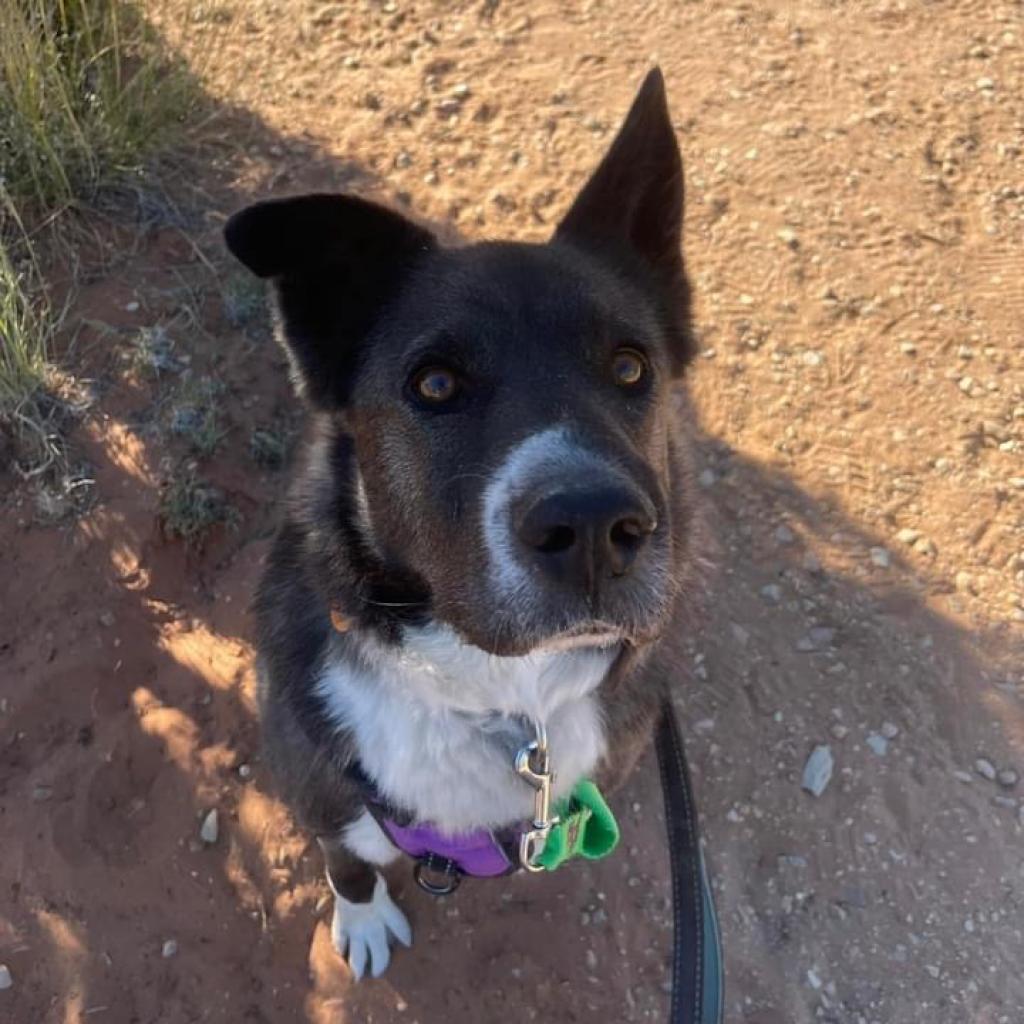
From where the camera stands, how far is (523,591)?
2.04m

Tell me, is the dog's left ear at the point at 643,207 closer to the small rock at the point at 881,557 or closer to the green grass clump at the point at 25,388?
the small rock at the point at 881,557

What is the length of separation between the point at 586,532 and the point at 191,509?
2.39 m

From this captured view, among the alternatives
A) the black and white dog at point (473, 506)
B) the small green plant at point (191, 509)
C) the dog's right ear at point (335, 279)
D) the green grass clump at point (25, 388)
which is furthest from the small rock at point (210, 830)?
the dog's right ear at point (335, 279)

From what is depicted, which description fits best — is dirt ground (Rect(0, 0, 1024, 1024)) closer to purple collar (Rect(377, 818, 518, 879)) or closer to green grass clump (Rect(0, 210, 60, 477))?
green grass clump (Rect(0, 210, 60, 477))

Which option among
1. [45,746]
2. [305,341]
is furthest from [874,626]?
[45,746]

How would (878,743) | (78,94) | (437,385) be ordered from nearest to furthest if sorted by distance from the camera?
1. (437,385)
2. (878,743)
3. (78,94)

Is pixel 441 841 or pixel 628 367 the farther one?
pixel 441 841

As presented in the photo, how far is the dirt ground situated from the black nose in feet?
5.78

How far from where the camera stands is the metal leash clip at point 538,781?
99.7 inches

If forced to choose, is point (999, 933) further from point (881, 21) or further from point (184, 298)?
point (881, 21)

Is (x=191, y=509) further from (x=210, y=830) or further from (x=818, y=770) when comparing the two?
(x=818, y=770)

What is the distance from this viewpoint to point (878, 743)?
11.9 feet

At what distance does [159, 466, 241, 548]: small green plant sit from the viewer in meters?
3.90

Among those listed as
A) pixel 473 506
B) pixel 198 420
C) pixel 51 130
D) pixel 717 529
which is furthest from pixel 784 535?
pixel 51 130
